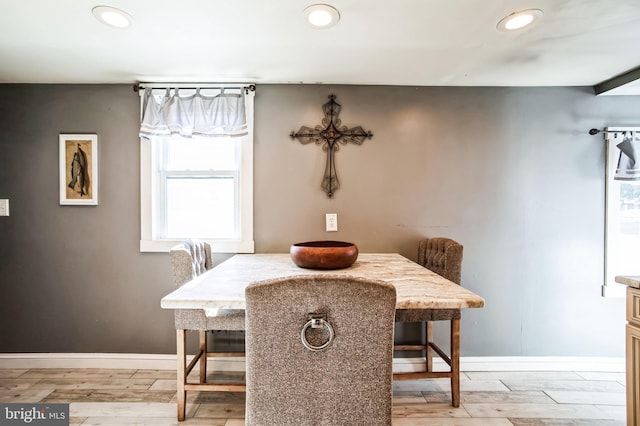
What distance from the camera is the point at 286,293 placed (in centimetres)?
89

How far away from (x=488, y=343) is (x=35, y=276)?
3438 millimetres

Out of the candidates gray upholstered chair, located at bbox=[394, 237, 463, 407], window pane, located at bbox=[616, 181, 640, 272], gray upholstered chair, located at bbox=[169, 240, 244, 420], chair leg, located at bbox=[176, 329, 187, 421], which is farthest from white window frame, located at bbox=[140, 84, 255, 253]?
window pane, located at bbox=[616, 181, 640, 272]

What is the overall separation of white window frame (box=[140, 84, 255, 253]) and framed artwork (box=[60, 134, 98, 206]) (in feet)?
1.18

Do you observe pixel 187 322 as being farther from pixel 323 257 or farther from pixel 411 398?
pixel 411 398

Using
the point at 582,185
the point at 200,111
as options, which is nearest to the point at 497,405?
the point at 582,185

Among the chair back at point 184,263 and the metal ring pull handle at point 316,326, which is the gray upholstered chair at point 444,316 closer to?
the metal ring pull handle at point 316,326

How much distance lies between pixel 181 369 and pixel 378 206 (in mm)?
1652

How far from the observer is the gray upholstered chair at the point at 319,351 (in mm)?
887

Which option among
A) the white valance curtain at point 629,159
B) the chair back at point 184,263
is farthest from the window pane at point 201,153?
the white valance curtain at point 629,159

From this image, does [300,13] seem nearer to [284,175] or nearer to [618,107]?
[284,175]

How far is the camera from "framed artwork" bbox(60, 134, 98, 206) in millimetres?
2418
